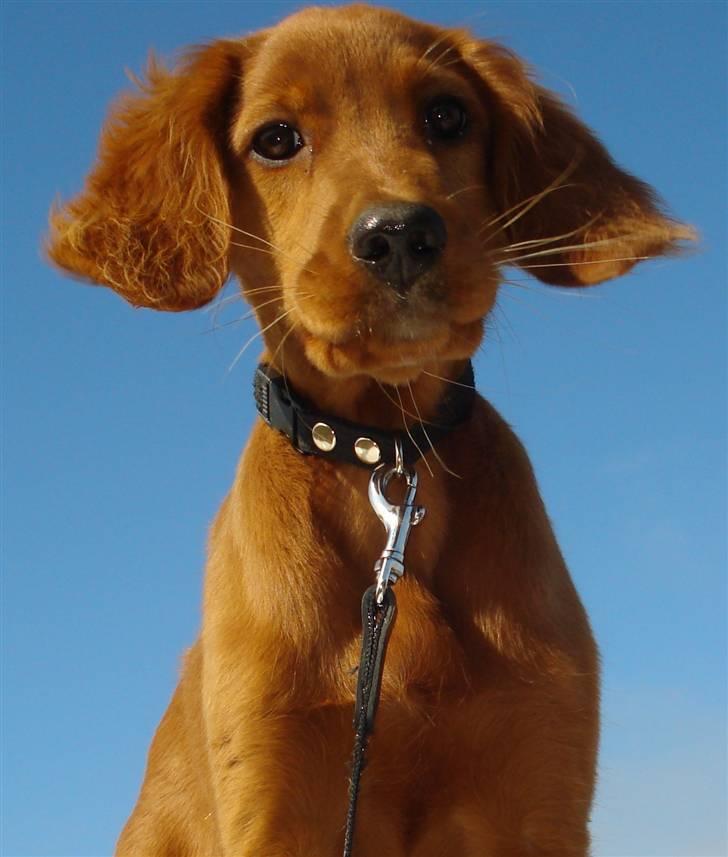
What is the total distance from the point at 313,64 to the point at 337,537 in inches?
56.5

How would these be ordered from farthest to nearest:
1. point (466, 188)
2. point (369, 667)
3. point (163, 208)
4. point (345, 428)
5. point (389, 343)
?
point (163, 208) < point (345, 428) < point (466, 188) < point (389, 343) < point (369, 667)

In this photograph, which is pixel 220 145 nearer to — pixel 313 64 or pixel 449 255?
pixel 313 64

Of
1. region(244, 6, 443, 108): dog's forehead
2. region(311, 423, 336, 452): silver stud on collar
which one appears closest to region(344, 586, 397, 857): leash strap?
region(311, 423, 336, 452): silver stud on collar

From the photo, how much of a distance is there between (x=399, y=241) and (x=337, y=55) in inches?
36.3

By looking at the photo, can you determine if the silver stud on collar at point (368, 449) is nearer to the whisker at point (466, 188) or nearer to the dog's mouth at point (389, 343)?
the dog's mouth at point (389, 343)

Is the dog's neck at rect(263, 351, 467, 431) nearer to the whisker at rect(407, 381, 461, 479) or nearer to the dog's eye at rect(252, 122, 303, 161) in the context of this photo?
the whisker at rect(407, 381, 461, 479)

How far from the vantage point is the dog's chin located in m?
3.19

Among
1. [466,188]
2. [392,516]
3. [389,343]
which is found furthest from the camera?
[466,188]

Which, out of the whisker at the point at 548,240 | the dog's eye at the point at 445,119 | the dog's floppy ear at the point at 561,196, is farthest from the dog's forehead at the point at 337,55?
the whisker at the point at 548,240

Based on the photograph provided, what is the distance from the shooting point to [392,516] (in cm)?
336

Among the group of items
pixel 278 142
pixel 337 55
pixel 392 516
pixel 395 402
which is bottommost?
pixel 392 516

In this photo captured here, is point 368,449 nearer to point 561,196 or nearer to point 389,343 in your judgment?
point 389,343

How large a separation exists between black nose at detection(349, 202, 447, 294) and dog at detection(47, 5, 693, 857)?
216 mm

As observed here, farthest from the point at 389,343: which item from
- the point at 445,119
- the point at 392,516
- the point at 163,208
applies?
the point at 163,208
